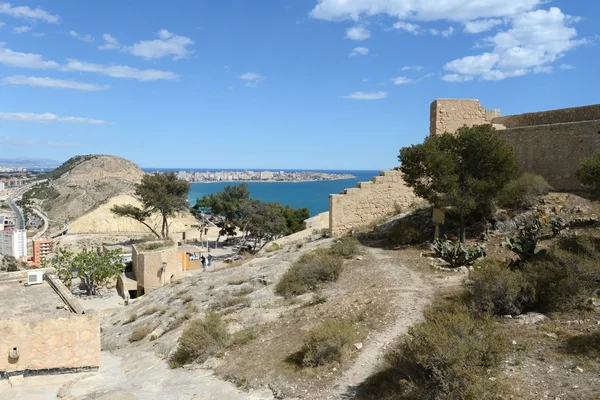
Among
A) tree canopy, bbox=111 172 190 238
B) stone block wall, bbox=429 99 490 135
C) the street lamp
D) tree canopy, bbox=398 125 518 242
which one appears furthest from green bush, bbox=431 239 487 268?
tree canopy, bbox=111 172 190 238

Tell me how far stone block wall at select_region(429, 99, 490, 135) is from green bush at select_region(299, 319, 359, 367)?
1238 cm

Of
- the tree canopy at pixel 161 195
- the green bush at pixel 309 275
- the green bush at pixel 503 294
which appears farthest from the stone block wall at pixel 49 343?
the tree canopy at pixel 161 195

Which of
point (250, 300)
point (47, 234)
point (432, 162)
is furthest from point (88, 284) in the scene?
point (47, 234)

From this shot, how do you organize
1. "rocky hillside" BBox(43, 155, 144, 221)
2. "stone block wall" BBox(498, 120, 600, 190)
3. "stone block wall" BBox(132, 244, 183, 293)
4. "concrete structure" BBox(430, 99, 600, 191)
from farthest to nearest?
"rocky hillside" BBox(43, 155, 144, 221), "stone block wall" BBox(132, 244, 183, 293), "concrete structure" BBox(430, 99, 600, 191), "stone block wall" BBox(498, 120, 600, 190)

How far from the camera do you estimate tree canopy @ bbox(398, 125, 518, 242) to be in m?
13.4

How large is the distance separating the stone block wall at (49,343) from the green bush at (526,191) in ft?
40.2

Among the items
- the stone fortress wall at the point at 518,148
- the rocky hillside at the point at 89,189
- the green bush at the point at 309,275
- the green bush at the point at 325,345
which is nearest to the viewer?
the green bush at the point at 325,345

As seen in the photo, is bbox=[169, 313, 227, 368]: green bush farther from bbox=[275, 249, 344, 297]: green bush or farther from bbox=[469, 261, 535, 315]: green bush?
bbox=[469, 261, 535, 315]: green bush

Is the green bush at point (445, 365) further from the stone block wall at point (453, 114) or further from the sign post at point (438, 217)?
the stone block wall at point (453, 114)

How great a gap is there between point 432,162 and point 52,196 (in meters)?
116

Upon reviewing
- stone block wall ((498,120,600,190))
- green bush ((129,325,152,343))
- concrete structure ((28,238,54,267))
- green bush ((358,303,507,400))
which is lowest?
concrete structure ((28,238,54,267))

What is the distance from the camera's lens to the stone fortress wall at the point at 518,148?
14.9 m

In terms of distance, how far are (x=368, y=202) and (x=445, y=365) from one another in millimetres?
13388

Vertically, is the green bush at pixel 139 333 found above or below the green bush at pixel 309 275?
below
